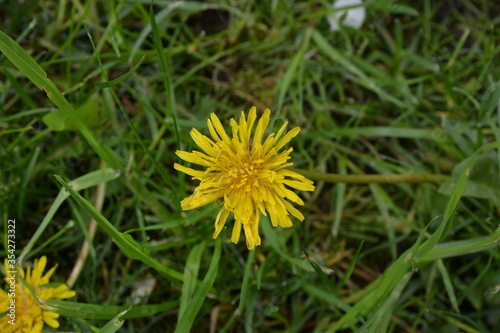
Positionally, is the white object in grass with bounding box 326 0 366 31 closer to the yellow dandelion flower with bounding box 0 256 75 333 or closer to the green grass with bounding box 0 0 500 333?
the green grass with bounding box 0 0 500 333

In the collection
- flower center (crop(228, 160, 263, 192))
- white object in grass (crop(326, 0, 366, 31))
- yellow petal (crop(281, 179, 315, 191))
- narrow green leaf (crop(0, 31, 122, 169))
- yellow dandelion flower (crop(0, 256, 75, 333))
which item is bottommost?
yellow dandelion flower (crop(0, 256, 75, 333))

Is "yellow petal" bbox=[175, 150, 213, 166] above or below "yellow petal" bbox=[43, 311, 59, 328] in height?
above

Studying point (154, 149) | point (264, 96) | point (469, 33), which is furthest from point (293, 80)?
point (469, 33)

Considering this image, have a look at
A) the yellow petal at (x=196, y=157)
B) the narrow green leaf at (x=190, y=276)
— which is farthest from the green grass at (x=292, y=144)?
the yellow petal at (x=196, y=157)

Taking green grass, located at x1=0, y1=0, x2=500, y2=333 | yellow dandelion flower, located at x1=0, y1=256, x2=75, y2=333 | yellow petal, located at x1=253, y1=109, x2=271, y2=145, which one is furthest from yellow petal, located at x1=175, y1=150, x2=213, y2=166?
yellow dandelion flower, located at x1=0, y1=256, x2=75, y2=333

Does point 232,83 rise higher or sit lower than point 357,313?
higher

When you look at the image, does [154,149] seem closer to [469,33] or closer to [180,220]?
[180,220]

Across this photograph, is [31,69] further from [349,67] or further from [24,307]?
[349,67]
